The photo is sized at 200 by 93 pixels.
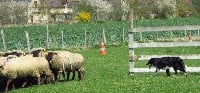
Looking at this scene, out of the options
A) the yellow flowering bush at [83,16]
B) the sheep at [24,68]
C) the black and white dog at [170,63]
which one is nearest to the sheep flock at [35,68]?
the sheep at [24,68]

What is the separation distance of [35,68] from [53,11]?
305ft

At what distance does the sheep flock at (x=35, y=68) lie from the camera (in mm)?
15867

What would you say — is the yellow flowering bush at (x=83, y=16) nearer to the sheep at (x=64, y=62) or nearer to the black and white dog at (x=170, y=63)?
the sheep at (x=64, y=62)

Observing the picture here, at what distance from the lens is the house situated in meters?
95.3

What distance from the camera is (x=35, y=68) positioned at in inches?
649

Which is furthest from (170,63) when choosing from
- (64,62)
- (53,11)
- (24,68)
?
(53,11)

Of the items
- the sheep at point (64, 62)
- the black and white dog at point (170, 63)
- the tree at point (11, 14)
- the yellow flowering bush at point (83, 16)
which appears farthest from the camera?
the yellow flowering bush at point (83, 16)

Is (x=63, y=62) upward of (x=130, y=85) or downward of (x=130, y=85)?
upward

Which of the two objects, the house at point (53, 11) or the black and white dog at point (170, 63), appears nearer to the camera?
the black and white dog at point (170, 63)

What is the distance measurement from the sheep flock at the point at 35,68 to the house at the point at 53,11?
68.2 meters

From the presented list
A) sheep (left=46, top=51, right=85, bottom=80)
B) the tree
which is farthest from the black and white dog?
the tree

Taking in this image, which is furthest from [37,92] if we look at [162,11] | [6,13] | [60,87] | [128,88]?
[162,11]

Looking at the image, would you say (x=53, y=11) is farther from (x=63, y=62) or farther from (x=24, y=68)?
(x=24, y=68)

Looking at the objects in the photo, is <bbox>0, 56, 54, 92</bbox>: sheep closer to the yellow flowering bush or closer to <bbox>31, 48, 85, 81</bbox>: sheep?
<bbox>31, 48, 85, 81</bbox>: sheep
